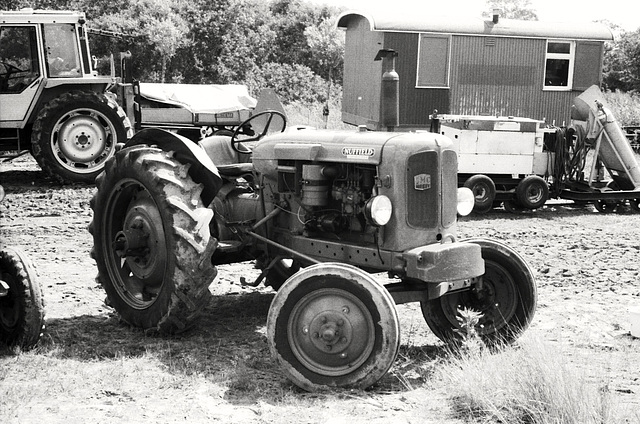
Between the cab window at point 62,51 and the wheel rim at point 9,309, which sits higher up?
the cab window at point 62,51

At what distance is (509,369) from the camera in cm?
493

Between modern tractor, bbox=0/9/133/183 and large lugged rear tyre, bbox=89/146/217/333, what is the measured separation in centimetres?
718

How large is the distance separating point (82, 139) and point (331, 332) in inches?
371

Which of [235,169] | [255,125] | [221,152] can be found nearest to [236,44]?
[255,125]

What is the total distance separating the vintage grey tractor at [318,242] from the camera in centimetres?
531

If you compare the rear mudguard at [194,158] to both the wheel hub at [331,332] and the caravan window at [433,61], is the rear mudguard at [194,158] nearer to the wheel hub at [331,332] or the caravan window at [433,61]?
the wheel hub at [331,332]

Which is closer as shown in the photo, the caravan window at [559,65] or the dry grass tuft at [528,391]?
the dry grass tuft at [528,391]

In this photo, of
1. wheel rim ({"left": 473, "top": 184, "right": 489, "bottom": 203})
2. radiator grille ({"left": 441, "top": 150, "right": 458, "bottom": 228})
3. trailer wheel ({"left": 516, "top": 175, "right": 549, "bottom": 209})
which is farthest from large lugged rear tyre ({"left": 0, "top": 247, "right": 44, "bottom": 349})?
trailer wheel ({"left": 516, "top": 175, "right": 549, "bottom": 209})

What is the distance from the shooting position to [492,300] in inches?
242

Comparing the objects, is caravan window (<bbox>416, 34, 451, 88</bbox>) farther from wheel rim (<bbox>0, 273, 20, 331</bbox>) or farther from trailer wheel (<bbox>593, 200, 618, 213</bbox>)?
wheel rim (<bbox>0, 273, 20, 331</bbox>)

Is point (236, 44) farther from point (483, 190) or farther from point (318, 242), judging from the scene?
point (318, 242)

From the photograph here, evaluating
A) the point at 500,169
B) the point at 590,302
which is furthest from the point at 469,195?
the point at 500,169

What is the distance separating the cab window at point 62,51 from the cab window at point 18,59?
0.71 feet

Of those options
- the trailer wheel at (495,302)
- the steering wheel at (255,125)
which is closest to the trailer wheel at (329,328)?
the trailer wheel at (495,302)
